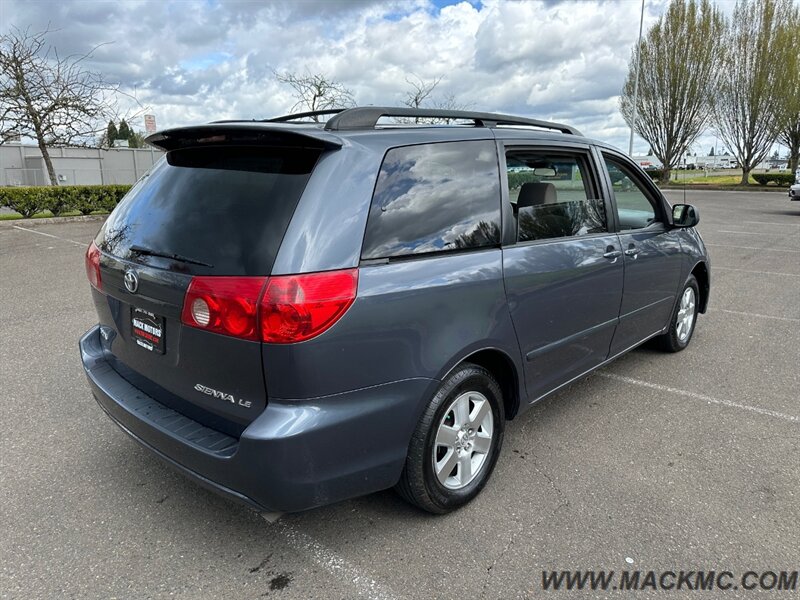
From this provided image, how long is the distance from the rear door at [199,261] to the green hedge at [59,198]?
42.9 ft

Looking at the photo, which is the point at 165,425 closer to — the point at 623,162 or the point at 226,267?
the point at 226,267

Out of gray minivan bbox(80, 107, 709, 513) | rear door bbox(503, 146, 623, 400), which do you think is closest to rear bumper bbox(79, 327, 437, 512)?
gray minivan bbox(80, 107, 709, 513)

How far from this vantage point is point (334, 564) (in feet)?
7.82

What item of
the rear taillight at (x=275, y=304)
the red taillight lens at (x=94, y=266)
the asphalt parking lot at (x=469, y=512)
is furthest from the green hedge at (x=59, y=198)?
the rear taillight at (x=275, y=304)

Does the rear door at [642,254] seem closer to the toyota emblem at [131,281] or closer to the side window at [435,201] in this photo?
the side window at [435,201]

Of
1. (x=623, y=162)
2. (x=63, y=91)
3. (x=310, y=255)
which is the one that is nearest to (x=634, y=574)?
(x=310, y=255)

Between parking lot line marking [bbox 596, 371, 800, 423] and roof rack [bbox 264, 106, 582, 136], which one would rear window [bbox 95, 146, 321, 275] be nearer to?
roof rack [bbox 264, 106, 582, 136]

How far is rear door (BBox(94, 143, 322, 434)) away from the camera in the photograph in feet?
6.99

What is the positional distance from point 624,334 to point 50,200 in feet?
52.0

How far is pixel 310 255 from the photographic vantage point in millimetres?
2086

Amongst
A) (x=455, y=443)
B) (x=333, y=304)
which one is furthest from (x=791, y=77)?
(x=333, y=304)

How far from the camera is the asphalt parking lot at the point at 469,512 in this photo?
230 cm

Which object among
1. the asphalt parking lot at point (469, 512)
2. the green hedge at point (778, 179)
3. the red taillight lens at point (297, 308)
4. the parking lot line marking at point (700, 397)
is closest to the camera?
the red taillight lens at point (297, 308)

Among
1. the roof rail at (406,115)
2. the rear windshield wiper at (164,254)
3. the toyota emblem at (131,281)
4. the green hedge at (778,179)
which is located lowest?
the green hedge at (778,179)
